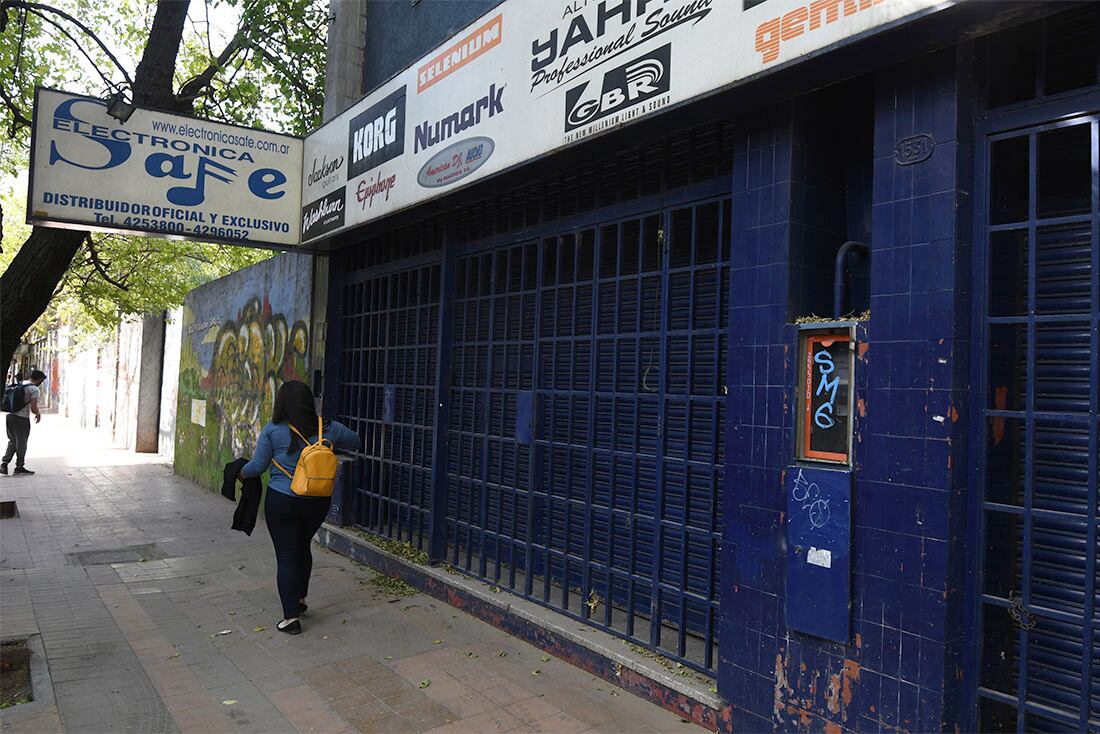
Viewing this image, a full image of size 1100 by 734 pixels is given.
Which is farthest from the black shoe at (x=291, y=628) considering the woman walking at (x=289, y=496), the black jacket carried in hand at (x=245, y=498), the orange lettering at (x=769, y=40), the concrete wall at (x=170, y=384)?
the concrete wall at (x=170, y=384)

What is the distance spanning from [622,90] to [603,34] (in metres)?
0.39

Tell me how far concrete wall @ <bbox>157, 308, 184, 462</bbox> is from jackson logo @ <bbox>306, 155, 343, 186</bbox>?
28.3 feet

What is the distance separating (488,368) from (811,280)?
3.04m

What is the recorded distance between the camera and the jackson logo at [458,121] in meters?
5.05

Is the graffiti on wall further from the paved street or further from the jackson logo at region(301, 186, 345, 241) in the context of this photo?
the paved street

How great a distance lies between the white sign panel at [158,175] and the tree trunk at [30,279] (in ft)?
0.63

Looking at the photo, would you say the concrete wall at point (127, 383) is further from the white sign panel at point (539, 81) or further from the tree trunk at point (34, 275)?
the white sign panel at point (539, 81)

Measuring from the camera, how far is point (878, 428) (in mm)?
3158

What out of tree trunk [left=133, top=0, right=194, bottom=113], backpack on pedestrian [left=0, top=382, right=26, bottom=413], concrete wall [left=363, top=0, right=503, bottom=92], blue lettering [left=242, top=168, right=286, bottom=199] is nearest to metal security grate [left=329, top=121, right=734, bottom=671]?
blue lettering [left=242, top=168, right=286, bottom=199]

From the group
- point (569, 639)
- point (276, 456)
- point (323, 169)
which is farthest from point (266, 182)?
point (569, 639)

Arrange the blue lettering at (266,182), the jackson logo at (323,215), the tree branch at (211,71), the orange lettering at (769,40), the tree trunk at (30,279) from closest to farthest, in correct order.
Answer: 1. the orange lettering at (769,40)
2. the tree trunk at (30,279)
3. the jackson logo at (323,215)
4. the blue lettering at (266,182)
5. the tree branch at (211,71)

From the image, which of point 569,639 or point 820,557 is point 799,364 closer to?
point 820,557

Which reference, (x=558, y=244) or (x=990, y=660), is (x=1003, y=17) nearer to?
(x=990, y=660)

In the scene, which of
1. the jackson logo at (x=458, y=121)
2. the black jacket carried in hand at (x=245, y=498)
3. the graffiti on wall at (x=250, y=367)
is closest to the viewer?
the jackson logo at (x=458, y=121)
